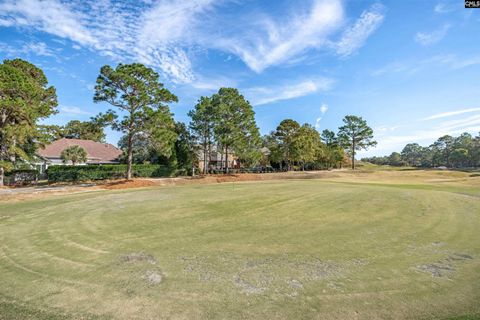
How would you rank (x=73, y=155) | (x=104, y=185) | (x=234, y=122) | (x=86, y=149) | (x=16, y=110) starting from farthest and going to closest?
(x=86, y=149)
(x=234, y=122)
(x=73, y=155)
(x=104, y=185)
(x=16, y=110)

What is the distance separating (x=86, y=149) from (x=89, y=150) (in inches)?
19.6

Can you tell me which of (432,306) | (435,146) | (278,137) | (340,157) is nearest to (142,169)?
(278,137)

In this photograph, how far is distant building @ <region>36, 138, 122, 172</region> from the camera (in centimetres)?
3916

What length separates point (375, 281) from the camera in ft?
14.6

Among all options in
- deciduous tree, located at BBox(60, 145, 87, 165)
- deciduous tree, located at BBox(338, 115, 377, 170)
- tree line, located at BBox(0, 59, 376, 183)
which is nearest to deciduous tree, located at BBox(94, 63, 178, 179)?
tree line, located at BBox(0, 59, 376, 183)

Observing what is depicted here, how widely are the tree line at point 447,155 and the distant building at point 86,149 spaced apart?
96.0 meters

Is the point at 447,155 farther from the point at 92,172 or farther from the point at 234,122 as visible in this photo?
the point at 92,172

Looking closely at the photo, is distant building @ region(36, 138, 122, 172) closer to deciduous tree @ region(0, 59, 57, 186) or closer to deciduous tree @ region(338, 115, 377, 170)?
deciduous tree @ region(0, 59, 57, 186)

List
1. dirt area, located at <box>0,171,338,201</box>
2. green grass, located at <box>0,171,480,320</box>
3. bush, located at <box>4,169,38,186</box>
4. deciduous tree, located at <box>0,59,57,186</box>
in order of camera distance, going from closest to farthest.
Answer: green grass, located at <box>0,171,480,320</box> → dirt area, located at <box>0,171,338,201</box> → deciduous tree, located at <box>0,59,57,186</box> → bush, located at <box>4,169,38,186</box>

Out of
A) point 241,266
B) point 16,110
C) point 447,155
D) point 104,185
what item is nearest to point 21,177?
point 16,110

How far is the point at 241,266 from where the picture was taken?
5.11m

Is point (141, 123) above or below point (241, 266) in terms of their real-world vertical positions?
above

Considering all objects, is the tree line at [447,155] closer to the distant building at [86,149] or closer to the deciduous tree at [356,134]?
the deciduous tree at [356,134]

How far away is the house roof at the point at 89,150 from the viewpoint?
40.1m
